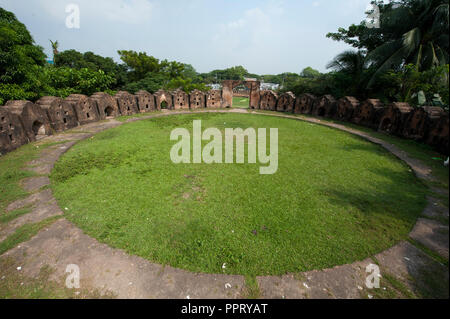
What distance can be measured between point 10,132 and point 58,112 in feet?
8.76

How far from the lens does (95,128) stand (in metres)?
10.9

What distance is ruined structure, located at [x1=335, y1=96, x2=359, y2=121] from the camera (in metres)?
13.7

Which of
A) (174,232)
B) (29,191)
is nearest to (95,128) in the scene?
(29,191)

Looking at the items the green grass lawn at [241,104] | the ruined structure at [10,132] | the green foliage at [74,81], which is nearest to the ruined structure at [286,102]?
the green grass lawn at [241,104]

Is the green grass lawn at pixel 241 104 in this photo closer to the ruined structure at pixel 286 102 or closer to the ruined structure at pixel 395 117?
the ruined structure at pixel 286 102

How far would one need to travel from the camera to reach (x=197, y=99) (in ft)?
56.9

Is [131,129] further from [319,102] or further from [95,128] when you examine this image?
[319,102]

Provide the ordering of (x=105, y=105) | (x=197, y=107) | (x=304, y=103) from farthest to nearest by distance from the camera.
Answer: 1. (x=197, y=107)
2. (x=304, y=103)
3. (x=105, y=105)

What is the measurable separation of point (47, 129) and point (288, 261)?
11.1 m

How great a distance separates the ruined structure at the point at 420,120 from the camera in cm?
915

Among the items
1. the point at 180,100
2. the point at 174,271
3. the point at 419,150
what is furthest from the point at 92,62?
the point at 419,150

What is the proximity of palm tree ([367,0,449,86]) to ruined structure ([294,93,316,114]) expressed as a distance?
12.7ft

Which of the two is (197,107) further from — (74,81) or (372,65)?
(372,65)

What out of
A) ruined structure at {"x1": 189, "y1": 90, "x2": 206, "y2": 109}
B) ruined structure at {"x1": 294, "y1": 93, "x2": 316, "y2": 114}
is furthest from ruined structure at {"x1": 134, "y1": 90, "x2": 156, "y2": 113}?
ruined structure at {"x1": 294, "y1": 93, "x2": 316, "y2": 114}
